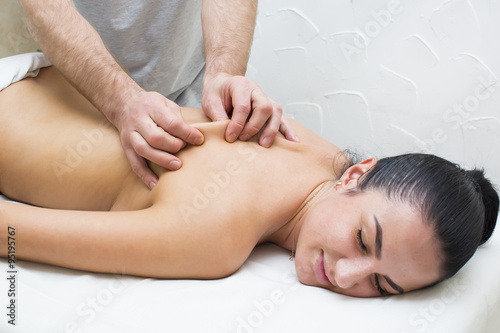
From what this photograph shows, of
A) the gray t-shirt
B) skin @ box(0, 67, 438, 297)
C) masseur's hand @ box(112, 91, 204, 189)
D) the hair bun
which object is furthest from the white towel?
the hair bun

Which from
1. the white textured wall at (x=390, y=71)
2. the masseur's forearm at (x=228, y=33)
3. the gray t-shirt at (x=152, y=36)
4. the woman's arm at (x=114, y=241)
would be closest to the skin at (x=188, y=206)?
the woman's arm at (x=114, y=241)

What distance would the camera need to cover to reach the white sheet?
0.99m

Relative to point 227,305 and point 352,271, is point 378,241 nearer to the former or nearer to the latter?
point 352,271

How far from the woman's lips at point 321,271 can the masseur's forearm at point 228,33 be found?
616 millimetres

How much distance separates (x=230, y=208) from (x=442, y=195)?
0.46m

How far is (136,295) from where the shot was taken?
1.04 metres

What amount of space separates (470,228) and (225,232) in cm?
52

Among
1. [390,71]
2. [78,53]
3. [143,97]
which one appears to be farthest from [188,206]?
[390,71]

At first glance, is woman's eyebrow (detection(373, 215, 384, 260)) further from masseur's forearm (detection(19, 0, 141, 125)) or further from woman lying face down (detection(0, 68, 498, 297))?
masseur's forearm (detection(19, 0, 141, 125))

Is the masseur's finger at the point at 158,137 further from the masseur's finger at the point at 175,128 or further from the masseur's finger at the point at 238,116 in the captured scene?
the masseur's finger at the point at 238,116

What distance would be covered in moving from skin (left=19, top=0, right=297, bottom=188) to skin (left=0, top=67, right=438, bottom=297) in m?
0.04

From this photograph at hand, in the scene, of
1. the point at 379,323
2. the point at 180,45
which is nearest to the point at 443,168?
the point at 379,323

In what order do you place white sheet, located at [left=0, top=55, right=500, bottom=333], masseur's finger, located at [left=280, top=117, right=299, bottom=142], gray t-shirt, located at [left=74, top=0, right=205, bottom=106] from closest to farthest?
white sheet, located at [left=0, top=55, right=500, bottom=333] → masseur's finger, located at [left=280, top=117, right=299, bottom=142] → gray t-shirt, located at [left=74, top=0, right=205, bottom=106]

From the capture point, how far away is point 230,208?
112cm
